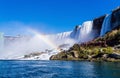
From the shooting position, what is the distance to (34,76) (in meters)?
71.4

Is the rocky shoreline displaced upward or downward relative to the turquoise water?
upward

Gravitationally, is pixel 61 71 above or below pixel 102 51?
below

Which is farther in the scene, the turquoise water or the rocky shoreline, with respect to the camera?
the rocky shoreline

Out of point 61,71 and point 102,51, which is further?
point 102,51

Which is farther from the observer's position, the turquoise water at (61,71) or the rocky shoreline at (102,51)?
the rocky shoreline at (102,51)

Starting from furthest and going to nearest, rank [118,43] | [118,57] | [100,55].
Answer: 1. [118,43]
2. [100,55]
3. [118,57]

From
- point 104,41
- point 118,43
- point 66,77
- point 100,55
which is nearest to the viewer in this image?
point 66,77

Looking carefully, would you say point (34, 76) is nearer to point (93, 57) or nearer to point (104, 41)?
point (93, 57)

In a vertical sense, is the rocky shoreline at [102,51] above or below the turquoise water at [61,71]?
above

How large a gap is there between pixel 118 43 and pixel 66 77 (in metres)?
119

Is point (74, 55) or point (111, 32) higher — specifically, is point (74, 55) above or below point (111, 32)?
below

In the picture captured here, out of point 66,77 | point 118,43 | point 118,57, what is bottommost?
point 66,77

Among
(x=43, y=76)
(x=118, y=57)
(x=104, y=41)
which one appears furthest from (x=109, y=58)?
(x=43, y=76)

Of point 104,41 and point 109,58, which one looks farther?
point 104,41
